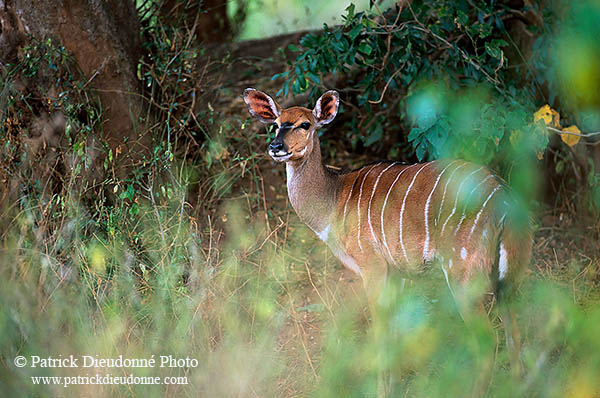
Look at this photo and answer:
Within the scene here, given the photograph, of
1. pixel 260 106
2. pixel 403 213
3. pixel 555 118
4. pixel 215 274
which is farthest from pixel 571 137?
pixel 215 274

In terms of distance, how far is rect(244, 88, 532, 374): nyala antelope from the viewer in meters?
3.47

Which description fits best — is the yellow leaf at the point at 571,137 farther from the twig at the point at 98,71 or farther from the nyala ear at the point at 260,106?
the twig at the point at 98,71

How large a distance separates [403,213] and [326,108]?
0.77 m

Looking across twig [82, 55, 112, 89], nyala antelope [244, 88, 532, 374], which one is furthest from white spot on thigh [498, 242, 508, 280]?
twig [82, 55, 112, 89]

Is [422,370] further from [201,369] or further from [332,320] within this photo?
[201,369]

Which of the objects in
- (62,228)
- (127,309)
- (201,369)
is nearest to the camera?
(201,369)

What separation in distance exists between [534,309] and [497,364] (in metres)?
0.50

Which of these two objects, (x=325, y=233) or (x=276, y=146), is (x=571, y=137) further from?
(x=276, y=146)

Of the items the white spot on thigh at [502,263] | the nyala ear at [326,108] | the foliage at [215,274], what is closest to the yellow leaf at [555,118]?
the foliage at [215,274]

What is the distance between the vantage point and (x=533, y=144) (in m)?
4.46

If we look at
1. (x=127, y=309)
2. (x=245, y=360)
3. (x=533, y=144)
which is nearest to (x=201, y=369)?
(x=245, y=360)

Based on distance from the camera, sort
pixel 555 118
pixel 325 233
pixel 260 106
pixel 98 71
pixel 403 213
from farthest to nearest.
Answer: pixel 98 71 → pixel 555 118 → pixel 260 106 → pixel 325 233 → pixel 403 213

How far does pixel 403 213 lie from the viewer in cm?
385

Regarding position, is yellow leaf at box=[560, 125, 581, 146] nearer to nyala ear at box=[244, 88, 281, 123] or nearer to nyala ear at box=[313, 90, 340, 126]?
nyala ear at box=[313, 90, 340, 126]
